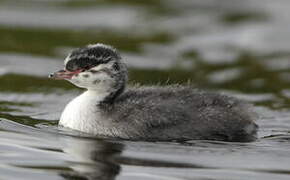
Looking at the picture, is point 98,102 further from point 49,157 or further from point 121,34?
point 121,34

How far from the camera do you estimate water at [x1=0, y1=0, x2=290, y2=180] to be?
34.8 ft

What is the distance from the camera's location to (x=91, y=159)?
425 inches

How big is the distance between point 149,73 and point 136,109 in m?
5.84

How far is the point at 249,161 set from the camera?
10.9 meters

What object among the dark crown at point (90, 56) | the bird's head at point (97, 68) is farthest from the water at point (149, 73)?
the dark crown at point (90, 56)

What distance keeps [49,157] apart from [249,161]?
95.6 inches

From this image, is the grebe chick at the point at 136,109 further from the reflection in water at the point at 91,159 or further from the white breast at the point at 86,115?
the reflection in water at the point at 91,159

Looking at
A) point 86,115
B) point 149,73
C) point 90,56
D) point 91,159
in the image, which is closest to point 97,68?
point 90,56

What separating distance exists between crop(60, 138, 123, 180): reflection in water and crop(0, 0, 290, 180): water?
0.04 ft

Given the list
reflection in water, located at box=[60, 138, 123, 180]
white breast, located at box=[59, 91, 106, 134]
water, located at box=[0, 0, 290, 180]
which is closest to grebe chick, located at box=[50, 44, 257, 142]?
white breast, located at box=[59, 91, 106, 134]

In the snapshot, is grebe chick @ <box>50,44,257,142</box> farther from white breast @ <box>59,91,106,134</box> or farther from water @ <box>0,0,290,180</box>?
water @ <box>0,0,290,180</box>

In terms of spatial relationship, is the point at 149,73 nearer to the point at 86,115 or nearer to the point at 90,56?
the point at 86,115

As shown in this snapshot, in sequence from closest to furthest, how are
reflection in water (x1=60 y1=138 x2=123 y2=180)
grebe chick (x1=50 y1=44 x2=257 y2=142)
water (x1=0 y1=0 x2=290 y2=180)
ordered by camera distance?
reflection in water (x1=60 y1=138 x2=123 y2=180)
water (x1=0 y1=0 x2=290 y2=180)
grebe chick (x1=50 y1=44 x2=257 y2=142)

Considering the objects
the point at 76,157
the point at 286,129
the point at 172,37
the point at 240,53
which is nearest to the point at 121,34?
the point at 172,37
